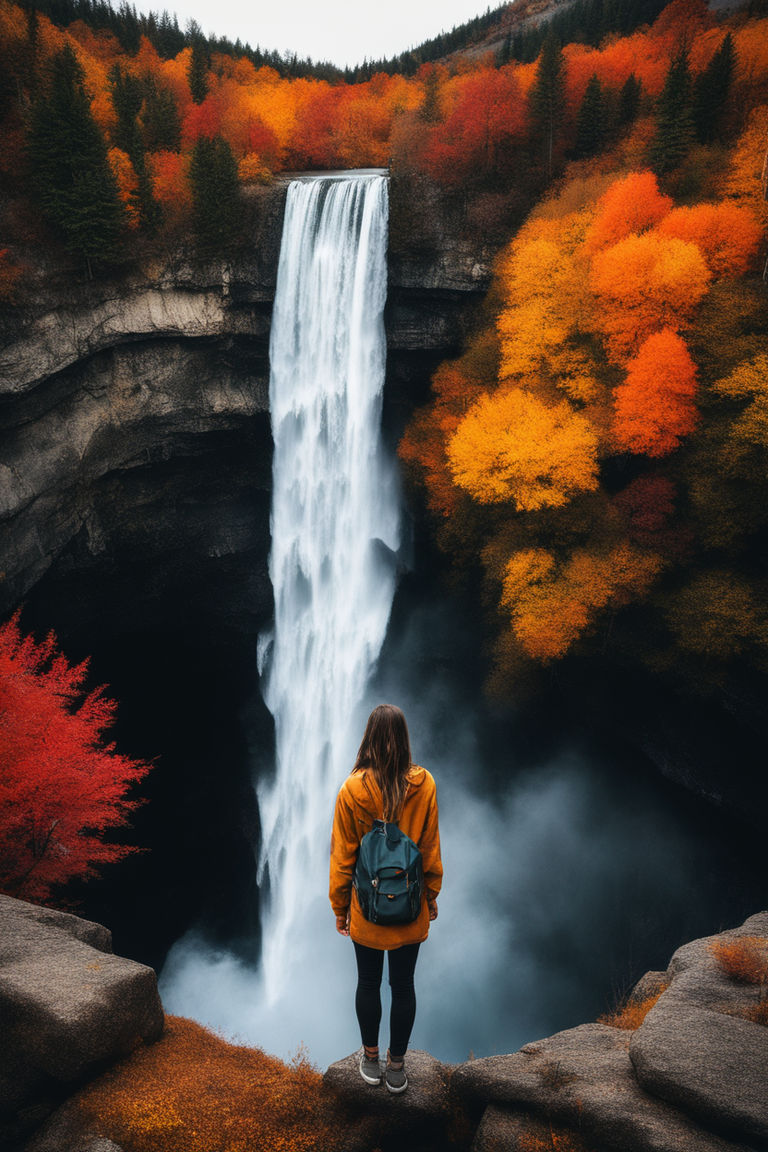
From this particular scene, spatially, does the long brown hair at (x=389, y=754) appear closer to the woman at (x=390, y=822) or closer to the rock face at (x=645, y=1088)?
the woman at (x=390, y=822)

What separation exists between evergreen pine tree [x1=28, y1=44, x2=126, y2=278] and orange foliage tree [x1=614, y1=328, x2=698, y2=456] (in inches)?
650

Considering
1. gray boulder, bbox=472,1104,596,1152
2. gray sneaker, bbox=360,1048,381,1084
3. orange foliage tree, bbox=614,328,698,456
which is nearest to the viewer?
gray boulder, bbox=472,1104,596,1152

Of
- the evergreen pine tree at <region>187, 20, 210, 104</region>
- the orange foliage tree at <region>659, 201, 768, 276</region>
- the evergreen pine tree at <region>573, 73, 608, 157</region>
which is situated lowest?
the orange foliage tree at <region>659, 201, 768, 276</region>

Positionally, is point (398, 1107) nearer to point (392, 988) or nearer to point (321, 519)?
point (392, 988)

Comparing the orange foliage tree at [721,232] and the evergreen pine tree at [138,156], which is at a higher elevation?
the evergreen pine tree at [138,156]

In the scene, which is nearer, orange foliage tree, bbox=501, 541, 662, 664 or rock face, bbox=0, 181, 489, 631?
orange foliage tree, bbox=501, 541, 662, 664

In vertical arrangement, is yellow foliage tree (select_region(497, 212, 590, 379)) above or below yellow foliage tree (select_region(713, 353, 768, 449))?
above

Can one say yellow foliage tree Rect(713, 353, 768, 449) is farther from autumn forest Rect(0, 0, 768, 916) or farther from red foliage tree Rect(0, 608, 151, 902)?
red foliage tree Rect(0, 608, 151, 902)

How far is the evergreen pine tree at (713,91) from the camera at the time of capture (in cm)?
1756

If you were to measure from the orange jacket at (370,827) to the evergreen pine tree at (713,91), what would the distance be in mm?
22825

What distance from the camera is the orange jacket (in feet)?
12.2

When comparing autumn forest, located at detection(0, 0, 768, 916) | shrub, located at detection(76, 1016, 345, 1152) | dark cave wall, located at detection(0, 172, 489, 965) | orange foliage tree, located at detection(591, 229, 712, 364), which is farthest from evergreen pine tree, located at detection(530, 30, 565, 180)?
shrub, located at detection(76, 1016, 345, 1152)

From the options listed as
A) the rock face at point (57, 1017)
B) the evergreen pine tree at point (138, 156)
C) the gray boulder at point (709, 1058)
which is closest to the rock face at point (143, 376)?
the evergreen pine tree at point (138, 156)

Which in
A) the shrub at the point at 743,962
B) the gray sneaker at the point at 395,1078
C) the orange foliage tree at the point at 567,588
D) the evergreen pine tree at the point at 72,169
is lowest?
the gray sneaker at the point at 395,1078
